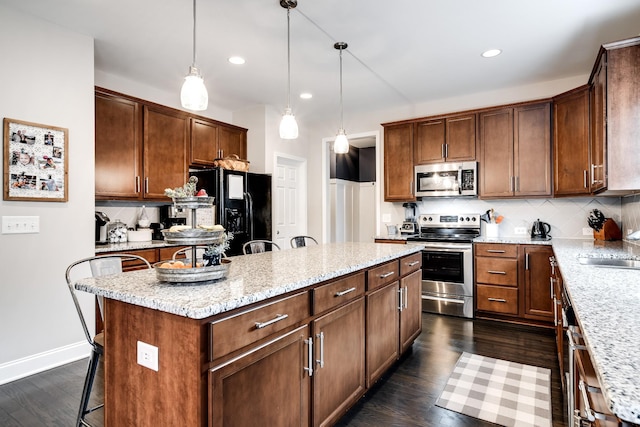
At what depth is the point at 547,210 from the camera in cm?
411

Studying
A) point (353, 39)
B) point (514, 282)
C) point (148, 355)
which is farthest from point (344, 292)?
point (514, 282)

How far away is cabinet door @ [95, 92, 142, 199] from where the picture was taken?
344 cm

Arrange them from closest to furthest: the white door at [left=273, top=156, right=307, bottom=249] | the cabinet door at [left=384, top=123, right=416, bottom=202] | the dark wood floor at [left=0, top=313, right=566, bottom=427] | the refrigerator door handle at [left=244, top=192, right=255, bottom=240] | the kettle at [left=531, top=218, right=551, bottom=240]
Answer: the dark wood floor at [left=0, top=313, right=566, bottom=427], the kettle at [left=531, top=218, right=551, bottom=240], the refrigerator door handle at [left=244, top=192, right=255, bottom=240], the cabinet door at [left=384, top=123, right=416, bottom=202], the white door at [left=273, top=156, right=307, bottom=249]

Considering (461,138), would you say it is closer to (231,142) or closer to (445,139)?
(445,139)

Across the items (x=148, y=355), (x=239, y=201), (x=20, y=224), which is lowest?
(x=148, y=355)

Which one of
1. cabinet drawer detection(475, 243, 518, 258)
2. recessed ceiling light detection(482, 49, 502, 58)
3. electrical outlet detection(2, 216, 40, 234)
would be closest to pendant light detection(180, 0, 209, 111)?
electrical outlet detection(2, 216, 40, 234)

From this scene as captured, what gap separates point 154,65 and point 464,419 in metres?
3.98

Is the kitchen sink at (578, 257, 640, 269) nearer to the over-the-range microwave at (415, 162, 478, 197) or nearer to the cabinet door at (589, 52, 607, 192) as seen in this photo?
the cabinet door at (589, 52, 607, 192)

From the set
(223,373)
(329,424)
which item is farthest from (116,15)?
(329,424)

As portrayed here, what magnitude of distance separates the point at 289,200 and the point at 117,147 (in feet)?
8.26

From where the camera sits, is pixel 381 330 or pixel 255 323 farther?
pixel 381 330

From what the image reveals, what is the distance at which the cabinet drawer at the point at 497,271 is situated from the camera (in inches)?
147

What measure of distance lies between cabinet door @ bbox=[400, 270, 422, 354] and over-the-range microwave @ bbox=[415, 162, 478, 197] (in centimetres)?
174

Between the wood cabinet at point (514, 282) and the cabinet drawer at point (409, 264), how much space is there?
4.09 ft
